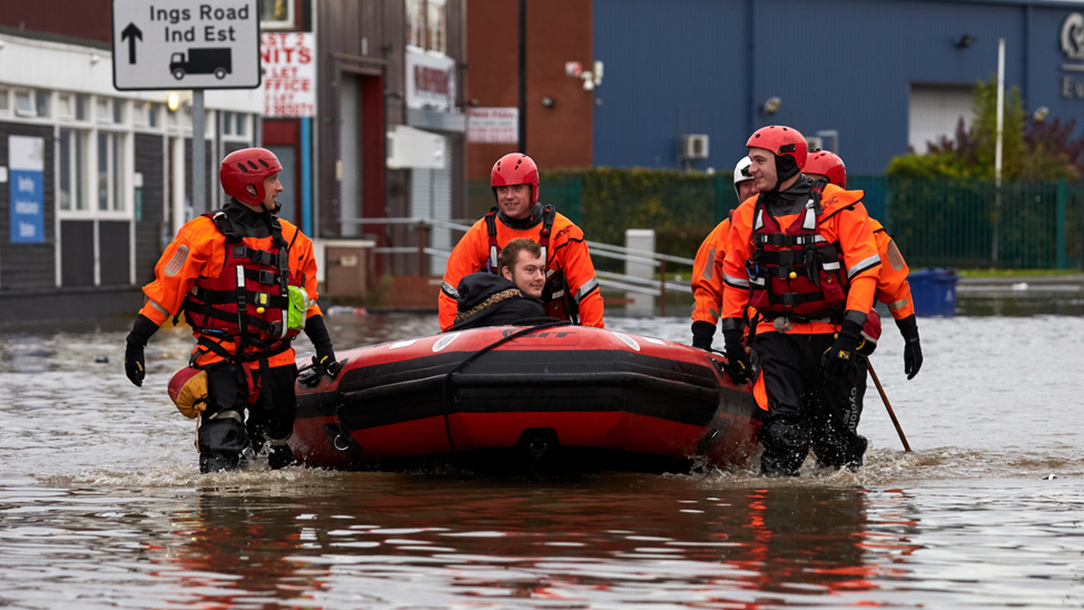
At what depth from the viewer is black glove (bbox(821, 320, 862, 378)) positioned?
769cm

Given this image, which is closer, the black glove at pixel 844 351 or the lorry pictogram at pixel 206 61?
the black glove at pixel 844 351

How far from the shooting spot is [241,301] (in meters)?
7.82

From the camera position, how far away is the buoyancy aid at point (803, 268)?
790 centimetres

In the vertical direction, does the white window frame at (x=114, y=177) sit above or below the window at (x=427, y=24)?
below

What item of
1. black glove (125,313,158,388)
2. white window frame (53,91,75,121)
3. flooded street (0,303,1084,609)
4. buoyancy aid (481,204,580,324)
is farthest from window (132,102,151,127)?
black glove (125,313,158,388)

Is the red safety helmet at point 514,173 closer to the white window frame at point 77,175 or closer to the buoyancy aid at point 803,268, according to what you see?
the buoyancy aid at point 803,268

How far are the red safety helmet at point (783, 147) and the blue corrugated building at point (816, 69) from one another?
39035 mm

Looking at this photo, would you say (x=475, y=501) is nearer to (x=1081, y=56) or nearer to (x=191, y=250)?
(x=191, y=250)

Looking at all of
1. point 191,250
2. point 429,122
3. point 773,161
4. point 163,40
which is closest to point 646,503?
point 773,161

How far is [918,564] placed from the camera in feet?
18.6

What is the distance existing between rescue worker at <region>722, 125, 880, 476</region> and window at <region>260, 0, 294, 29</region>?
20.6m

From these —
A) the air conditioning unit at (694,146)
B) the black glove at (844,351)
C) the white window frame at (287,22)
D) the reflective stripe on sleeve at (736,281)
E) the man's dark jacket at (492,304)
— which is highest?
the white window frame at (287,22)

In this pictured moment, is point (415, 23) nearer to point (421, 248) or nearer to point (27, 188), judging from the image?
point (421, 248)

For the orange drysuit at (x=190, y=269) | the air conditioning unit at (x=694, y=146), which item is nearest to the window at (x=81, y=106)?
the orange drysuit at (x=190, y=269)
